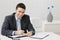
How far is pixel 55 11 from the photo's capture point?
4438mm

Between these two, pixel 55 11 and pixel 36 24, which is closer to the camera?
pixel 36 24

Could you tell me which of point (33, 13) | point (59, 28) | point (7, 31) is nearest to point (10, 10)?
point (33, 13)

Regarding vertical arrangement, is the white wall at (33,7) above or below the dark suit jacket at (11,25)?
above

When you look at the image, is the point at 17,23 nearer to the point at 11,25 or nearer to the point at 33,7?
the point at 11,25

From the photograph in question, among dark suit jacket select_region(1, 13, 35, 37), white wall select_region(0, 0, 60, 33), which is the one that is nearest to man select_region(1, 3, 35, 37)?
dark suit jacket select_region(1, 13, 35, 37)

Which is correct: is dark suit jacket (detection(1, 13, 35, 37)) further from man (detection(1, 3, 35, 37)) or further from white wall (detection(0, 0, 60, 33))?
white wall (detection(0, 0, 60, 33))

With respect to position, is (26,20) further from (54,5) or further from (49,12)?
(54,5)

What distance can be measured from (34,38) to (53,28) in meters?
1.85

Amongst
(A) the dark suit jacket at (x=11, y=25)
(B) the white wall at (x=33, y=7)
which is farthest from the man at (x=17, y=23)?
(B) the white wall at (x=33, y=7)

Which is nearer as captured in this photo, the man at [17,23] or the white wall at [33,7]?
the man at [17,23]

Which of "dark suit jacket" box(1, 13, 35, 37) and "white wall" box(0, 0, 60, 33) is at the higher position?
"white wall" box(0, 0, 60, 33)

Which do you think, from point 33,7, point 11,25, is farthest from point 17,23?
point 33,7

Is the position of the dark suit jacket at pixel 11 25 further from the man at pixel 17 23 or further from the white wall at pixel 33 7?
the white wall at pixel 33 7

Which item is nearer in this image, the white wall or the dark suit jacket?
the dark suit jacket
